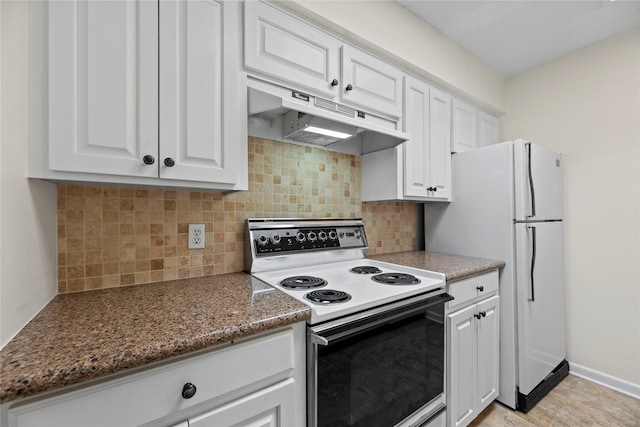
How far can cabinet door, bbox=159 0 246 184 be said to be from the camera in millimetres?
1010

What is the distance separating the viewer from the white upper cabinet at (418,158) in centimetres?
186

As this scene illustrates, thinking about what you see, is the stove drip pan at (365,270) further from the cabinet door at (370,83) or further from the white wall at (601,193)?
the white wall at (601,193)

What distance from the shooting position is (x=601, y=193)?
213 centimetres

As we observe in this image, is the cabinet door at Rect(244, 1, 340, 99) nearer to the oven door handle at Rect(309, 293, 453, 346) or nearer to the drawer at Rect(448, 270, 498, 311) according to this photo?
the oven door handle at Rect(309, 293, 453, 346)

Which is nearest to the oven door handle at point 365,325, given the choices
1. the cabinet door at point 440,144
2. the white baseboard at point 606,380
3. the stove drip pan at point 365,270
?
the stove drip pan at point 365,270

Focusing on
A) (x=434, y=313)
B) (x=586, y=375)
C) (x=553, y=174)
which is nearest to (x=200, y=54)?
(x=434, y=313)

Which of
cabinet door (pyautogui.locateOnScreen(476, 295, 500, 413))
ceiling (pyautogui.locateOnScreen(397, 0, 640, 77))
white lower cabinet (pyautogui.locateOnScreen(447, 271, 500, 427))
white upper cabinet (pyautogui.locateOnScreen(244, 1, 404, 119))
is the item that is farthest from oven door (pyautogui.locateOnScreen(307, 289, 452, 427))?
ceiling (pyautogui.locateOnScreen(397, 0, 640, 77))

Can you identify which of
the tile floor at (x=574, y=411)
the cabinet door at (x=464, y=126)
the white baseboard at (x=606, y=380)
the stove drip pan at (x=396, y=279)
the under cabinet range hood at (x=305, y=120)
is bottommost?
the tile floor at (x=574, y=411)

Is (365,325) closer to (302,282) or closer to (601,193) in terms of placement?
(302,282)

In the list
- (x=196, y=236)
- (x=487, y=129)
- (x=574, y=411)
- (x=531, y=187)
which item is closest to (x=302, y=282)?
(x=196, y=236)

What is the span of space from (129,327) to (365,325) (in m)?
0.78

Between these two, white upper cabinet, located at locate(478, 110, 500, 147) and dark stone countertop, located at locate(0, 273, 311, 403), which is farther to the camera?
white upper cabinet, located at locate(478, 110, 500, 147)

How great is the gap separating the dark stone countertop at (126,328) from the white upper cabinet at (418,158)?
3.71ft

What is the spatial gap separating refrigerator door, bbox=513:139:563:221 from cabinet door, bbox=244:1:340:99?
1322 mm
